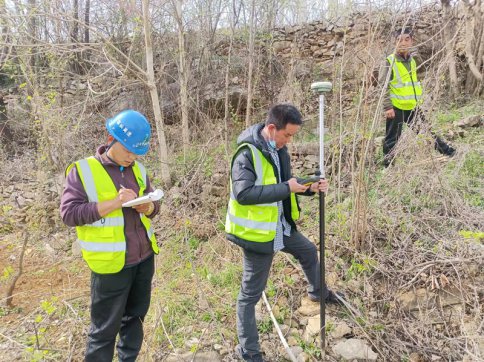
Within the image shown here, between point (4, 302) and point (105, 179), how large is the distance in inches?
112

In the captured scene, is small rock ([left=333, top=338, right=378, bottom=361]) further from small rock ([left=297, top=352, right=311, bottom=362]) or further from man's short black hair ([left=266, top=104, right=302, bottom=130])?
man's short black hair ([left=266, top=104, right=302, bottom=130])

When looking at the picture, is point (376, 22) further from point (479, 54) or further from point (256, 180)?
point (479, 54)

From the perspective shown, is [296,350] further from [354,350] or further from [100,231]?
[100,231]

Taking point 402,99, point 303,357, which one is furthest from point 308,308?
point 402,99

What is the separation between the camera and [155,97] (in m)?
5.69

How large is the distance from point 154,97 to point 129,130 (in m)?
4.01

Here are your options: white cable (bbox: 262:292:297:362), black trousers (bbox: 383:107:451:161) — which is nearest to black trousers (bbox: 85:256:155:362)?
white cable (bbox: 262:292:297:362)

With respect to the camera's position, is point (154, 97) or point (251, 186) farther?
point (154, 97)

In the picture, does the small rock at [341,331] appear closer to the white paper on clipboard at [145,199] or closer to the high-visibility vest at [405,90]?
the white paper on clipboard at [145,199]

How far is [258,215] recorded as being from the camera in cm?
224

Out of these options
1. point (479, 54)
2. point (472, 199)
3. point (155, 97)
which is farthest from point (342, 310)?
point (479, 54)

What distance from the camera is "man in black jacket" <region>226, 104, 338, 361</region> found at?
2.17 meters

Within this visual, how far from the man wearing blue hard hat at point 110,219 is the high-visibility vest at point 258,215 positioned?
589mm

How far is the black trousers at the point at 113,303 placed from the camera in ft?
6.54
